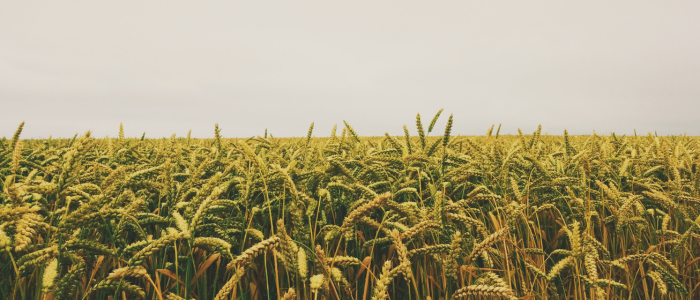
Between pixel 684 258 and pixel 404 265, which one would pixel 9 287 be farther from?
pixel 684 258

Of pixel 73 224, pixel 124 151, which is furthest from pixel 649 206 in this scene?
pixel 124 151

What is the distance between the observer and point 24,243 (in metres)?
0.85

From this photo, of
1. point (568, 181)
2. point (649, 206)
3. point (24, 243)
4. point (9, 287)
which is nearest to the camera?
point (24, 243)

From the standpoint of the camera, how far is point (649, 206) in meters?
2.62

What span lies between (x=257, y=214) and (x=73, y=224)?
32.8 inches

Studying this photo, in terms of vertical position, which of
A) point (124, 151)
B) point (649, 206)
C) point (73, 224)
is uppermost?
point (124, 151)

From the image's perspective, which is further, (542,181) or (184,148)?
(184,148)

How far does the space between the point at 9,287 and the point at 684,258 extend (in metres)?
3.85

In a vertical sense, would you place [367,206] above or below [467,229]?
above

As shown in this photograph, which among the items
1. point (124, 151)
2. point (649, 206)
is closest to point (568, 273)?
point (649, 206)

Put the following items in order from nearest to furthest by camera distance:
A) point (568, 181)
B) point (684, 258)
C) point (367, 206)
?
→ point (367, 206), point (568, 181), point (684, 258)

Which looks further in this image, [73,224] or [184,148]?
[184,148]

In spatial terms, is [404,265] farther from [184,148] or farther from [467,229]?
[184,148]

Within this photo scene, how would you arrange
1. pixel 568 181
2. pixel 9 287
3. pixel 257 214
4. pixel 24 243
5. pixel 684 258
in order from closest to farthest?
pixel 24 243
pixel 9 287
pixel 257 214
pixel 568 181
pixel 684 258
